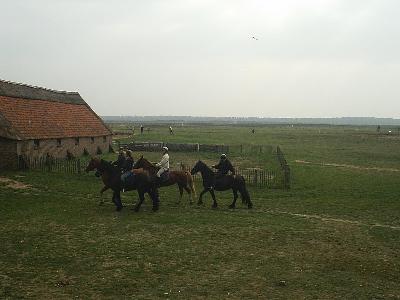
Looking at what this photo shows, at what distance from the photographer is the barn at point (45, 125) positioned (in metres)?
27.4

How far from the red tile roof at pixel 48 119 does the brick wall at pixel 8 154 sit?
A: 0.60 m

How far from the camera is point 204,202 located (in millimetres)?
19281

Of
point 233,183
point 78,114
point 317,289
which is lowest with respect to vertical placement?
point 317,289

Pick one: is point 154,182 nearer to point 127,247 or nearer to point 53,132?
point 127,247

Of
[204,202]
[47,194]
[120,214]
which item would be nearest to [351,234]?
[204,202]

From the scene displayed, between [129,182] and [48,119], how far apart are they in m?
20.1

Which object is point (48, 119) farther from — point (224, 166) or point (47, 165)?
point (224, 166)

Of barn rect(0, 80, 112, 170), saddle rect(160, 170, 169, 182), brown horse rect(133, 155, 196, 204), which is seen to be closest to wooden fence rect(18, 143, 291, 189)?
barn rect(0, 80, 112, 170)

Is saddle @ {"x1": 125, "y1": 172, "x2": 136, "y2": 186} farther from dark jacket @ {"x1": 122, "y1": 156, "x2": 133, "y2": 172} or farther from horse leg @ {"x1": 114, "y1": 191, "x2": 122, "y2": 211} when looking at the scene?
dark jacket @ {"x1": 122, "y1": 156, "x2": 133, "y2": 172}

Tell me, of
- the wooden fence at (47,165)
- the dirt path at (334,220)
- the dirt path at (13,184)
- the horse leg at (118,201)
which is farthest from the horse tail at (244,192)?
the wooden fence at (47,165)

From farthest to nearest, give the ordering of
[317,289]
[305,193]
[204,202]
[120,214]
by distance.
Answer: [305,193], [204,202], [120,214], [317,289]

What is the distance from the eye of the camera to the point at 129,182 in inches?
656

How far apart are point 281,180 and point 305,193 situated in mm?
3438

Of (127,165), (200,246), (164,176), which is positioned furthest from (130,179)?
(200,246)
